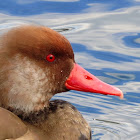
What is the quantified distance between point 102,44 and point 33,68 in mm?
2914

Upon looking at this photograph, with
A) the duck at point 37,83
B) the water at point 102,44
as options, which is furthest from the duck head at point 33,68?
the water at point 102,44

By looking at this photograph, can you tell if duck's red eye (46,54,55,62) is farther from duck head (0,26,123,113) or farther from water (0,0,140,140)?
water (0,0,140,140)

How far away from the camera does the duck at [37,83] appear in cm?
404

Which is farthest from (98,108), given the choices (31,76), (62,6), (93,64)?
(62,6)

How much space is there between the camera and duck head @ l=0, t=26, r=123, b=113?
4.06m

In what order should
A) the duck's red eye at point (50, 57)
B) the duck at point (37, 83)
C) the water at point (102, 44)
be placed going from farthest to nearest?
the water at point (102, 44), the duck's red eye at point (50, 57), the duck at point (37, 83)

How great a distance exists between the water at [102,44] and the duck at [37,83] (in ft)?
2.27

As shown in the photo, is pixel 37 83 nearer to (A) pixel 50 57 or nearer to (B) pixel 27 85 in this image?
(B) pixel 27 85

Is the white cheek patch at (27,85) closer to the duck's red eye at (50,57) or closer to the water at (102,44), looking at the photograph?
the duck's red eye at (50,57)

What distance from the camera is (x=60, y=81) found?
14.3ft

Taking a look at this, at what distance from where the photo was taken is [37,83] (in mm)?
4184

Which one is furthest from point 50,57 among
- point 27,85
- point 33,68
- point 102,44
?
point 102,44

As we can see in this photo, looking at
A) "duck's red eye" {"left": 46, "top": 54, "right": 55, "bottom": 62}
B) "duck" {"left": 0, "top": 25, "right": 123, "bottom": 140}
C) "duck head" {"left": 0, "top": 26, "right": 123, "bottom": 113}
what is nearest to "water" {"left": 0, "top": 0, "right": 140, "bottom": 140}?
"duck" {"left": 0, "top": 25, "right": 123, "bottom": 140}

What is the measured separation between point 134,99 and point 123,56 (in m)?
1.06
